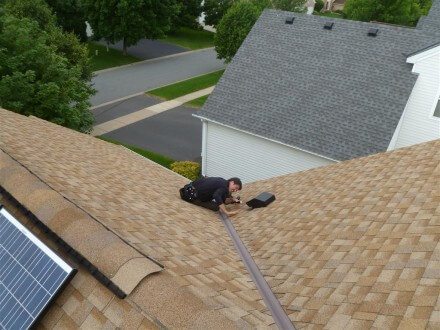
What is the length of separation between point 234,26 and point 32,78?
914 inches

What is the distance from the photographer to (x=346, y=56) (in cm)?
1662

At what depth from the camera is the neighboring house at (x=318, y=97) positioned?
49.4ft

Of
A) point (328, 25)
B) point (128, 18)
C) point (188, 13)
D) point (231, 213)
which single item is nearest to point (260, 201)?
point (231, 213)

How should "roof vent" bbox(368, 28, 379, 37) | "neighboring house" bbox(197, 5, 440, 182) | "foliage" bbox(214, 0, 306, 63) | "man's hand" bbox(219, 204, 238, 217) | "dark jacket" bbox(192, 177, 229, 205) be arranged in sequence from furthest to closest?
"foliage" bbox(214, 0, 306, 63) → "roof vent" bbox(368, 28, 379, 37) → "neighboring house" bbox(197, 5, 440, 182) → "dark jacket" bbox(192, 177, 229, 205) → "man's hand" bbox(219, 204, 238, 217)

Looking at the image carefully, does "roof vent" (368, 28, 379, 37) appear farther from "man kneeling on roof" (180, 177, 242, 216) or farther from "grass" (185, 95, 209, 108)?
"grass" (185, 95, 209, 108)

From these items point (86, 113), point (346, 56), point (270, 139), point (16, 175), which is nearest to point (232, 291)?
point (16, 175)

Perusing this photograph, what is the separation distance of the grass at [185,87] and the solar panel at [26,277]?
27.8m

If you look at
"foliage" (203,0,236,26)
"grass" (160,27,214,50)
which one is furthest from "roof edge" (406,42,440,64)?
"foliage" (203,0,236,26)

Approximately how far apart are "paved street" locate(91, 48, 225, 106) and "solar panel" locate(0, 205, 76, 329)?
26.5 m

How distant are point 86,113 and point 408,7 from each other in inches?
1371

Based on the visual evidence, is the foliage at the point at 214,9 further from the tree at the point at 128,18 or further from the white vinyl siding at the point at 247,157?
the white vinyl siding at the point at 247,157

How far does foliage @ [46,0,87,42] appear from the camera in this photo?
122 feet

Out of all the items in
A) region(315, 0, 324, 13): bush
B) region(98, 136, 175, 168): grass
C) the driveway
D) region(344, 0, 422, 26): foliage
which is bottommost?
region(98, 136, 175, 168): grass

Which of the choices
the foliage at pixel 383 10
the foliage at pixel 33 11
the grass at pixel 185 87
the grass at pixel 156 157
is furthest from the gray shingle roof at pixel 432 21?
the foliage at pixel 383 10
